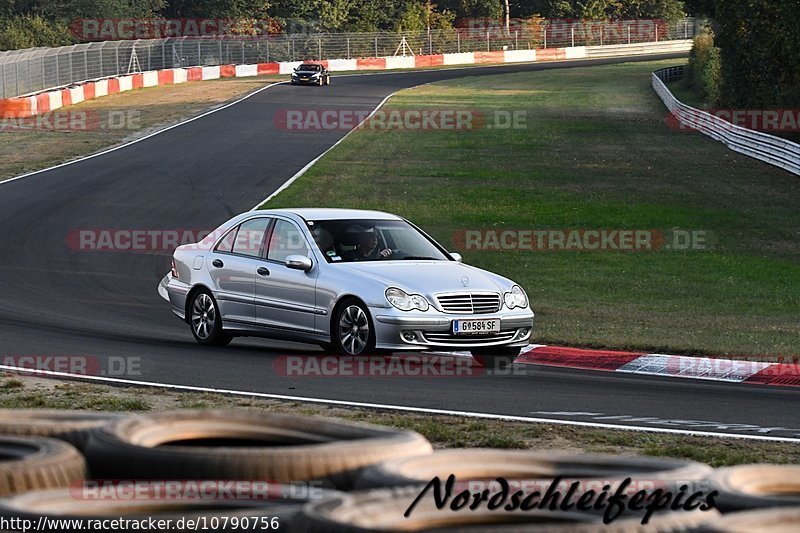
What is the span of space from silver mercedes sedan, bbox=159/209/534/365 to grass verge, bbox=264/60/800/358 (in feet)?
4.73

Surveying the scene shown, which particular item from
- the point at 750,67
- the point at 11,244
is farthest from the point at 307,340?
the point at 750,67

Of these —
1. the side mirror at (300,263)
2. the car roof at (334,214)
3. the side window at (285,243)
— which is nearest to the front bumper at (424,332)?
the side mirror at (300,263)

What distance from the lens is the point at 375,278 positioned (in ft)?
41.9

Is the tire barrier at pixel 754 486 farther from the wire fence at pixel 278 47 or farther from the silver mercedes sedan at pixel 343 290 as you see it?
the wire fence at pixel 278 47

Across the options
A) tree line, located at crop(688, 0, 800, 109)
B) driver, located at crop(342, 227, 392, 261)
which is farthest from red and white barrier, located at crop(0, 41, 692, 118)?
driver, located at crop(342, 227, 392, 261)

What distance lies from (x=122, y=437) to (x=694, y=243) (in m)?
18.2

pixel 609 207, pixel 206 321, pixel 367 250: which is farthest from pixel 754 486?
pixel 609 207

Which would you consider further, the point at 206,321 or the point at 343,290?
the point at 206,321

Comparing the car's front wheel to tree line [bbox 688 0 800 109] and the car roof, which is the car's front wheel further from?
tree line [bbox 688 0 800 109]

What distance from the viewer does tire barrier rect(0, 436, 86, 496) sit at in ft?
17.2

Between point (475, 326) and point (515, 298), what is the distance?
610mm

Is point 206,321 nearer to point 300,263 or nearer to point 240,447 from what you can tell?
point 300,263

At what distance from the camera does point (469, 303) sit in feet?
41.8

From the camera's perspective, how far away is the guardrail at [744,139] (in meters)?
35.8
